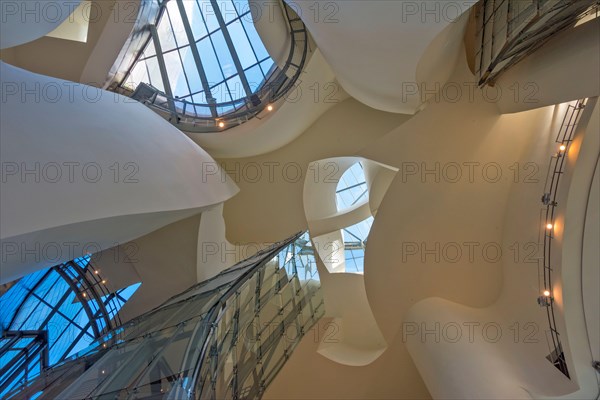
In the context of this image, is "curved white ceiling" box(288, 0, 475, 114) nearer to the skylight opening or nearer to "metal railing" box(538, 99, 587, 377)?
"metal railing" box(538, 99, 587, 377)

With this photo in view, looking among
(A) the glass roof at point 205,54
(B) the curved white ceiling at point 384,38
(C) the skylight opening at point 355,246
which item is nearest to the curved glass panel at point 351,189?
(C) the skylight opening at point 355,246

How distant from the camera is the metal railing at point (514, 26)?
3.63m

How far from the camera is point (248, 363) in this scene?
402 centimetres

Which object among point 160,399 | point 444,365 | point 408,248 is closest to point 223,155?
point 408,248

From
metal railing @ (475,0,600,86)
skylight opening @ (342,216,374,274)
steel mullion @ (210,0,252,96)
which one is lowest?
skylight opening @ (342,216,374,274)

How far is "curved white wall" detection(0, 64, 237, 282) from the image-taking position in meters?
3.02

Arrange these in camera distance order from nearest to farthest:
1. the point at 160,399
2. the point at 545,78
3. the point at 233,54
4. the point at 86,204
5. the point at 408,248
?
the point at 160,399 → the point at 86,204 → the point at 545,78 → the point at 408,248 → the point at 233,54

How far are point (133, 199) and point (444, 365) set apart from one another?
201 inches

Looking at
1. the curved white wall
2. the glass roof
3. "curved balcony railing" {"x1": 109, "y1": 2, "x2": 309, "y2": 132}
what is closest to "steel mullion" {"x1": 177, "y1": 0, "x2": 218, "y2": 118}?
the glass roof

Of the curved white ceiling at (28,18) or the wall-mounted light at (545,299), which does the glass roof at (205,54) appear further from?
the wall-mounted light at (545,299)

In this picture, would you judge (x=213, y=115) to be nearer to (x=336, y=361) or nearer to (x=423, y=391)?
(x=336, y=361)

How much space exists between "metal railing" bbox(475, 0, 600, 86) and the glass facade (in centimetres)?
880

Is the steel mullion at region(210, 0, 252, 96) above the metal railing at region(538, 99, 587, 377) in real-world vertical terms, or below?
above

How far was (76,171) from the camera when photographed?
358cm
